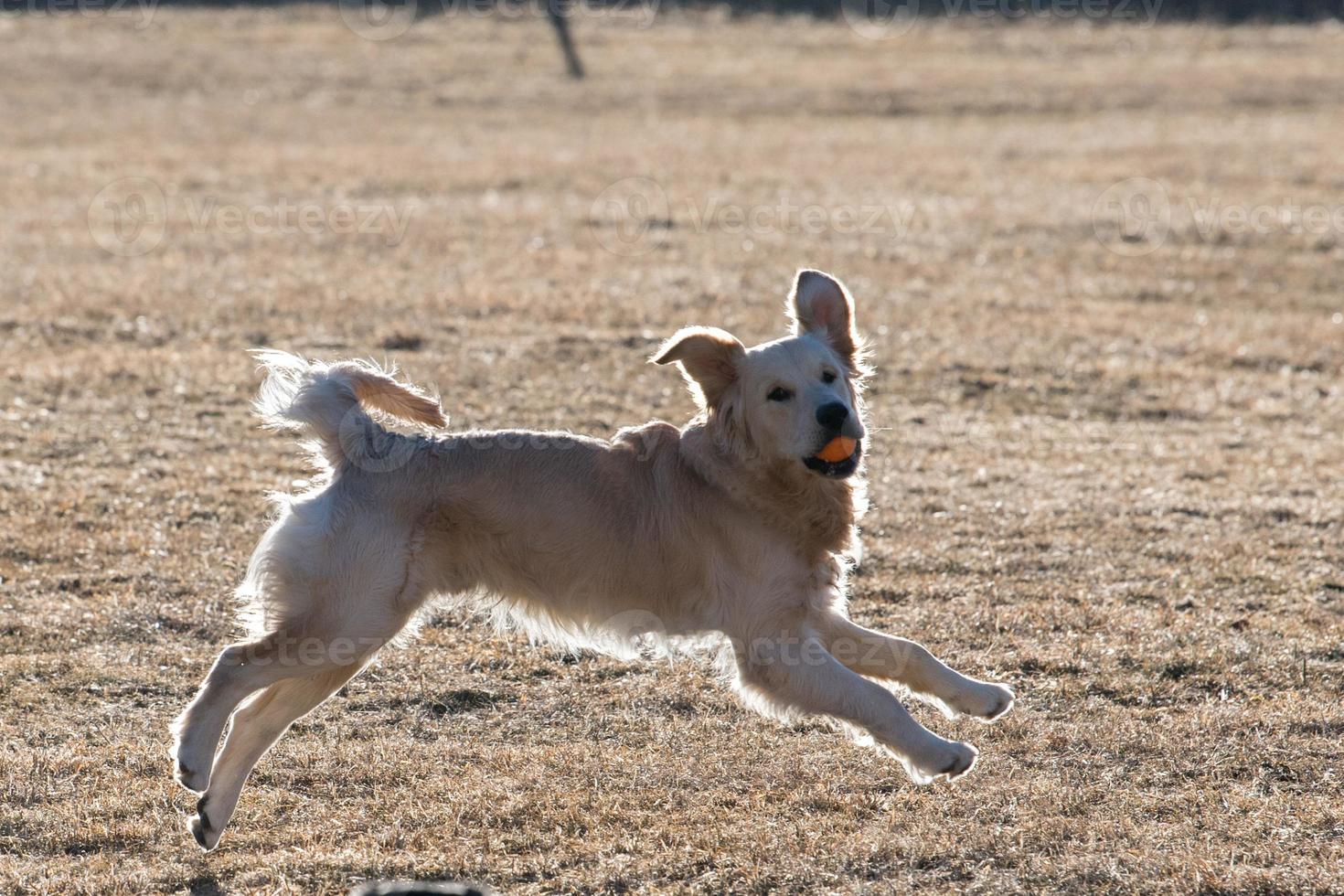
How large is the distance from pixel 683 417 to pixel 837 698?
5517mm

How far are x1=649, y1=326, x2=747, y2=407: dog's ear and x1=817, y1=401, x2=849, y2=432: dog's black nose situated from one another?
0.37m

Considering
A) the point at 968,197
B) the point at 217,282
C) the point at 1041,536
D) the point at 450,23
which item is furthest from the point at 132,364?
the point at 450,23

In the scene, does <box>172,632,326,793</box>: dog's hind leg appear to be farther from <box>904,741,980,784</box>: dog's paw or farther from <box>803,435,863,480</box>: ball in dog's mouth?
<box>904,741,980,784</box>: dog's paw

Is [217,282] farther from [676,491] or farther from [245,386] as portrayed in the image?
[676,491]

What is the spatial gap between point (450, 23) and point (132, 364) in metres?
31.5

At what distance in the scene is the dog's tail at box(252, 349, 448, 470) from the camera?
508cm

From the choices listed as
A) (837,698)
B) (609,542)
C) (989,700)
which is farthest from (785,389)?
(989,700)

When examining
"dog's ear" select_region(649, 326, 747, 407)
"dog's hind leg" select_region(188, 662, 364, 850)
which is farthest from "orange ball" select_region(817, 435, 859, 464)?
"dog's hind leg" select_region(188, 662, 364, 850)

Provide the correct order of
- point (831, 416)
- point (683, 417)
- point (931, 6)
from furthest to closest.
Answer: point (931, 6)
point (683, 417)
point (831, 416)

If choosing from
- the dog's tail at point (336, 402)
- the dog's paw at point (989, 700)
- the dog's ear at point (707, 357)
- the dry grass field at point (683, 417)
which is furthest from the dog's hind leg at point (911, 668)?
the dog's tail at point (336, 402)

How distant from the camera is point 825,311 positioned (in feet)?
17.6

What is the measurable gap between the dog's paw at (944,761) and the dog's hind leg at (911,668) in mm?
391

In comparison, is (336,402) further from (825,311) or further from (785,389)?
(825,311)

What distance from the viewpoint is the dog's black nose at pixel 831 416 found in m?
4.95
